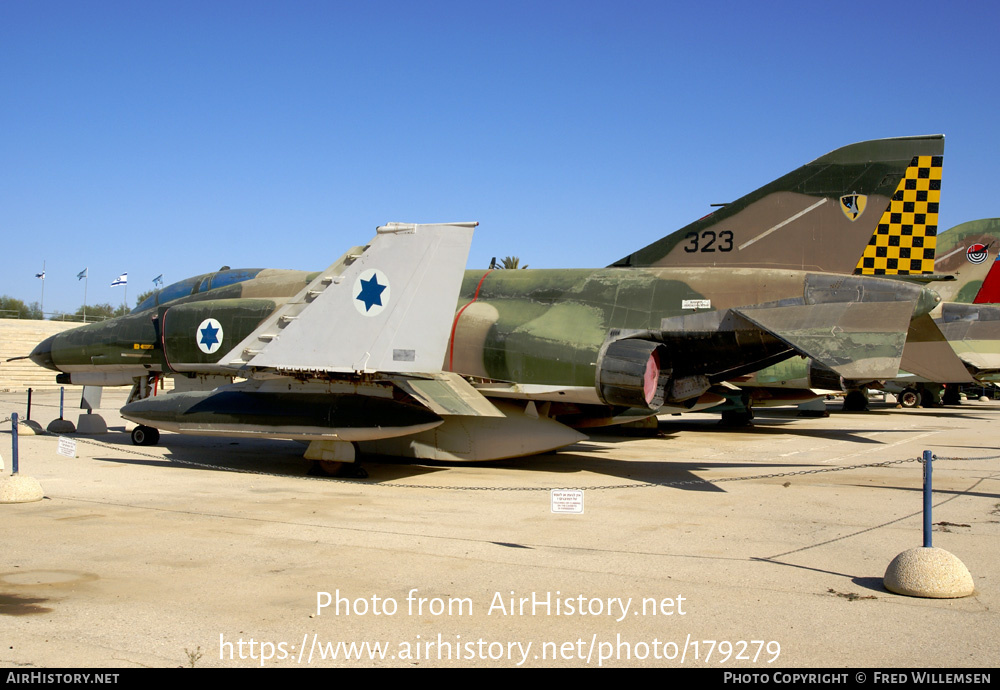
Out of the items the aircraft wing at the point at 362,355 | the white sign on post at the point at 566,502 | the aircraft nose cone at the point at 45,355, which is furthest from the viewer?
the aircraft nose cone at the point at 45,355

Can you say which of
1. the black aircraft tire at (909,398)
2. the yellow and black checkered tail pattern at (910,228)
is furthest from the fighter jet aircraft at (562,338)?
the black aircraft tire at (909,398)

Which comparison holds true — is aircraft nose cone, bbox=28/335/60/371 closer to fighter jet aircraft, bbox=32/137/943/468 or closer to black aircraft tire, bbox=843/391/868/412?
fighter jet aircraft, bbox=32/137/943/468

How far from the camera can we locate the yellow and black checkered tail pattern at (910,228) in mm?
15133

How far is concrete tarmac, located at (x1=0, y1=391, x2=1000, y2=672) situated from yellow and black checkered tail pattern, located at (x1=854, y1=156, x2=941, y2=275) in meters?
4.95

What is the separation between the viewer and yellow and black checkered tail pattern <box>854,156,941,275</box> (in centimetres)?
1513

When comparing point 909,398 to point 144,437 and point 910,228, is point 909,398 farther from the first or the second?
point 144,437

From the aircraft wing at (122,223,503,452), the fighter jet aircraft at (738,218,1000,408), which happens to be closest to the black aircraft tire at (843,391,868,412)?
the fighter jet aircraft at (738,218,1000,408)

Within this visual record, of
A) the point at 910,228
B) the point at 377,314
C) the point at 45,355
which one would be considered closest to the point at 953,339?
the point at 910,228

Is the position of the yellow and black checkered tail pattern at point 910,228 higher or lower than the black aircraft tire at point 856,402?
higher

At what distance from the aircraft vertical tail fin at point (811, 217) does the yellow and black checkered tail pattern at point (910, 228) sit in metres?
3.43

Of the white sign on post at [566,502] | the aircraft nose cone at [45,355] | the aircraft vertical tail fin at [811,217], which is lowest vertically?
the white sign on post at [566,502]

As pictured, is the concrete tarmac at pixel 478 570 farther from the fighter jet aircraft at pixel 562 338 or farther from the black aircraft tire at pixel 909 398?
the black aircraft tire at pixel 909 398

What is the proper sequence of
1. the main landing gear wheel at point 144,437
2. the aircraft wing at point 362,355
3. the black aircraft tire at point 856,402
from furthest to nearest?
the black aircraft tire at point 856,402 → the main landing gear wheel at point 144,437 → the aircraft wing at point 362,355

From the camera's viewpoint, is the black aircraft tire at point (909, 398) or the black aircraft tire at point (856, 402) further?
the black aircraft tire at point (909, 398)
